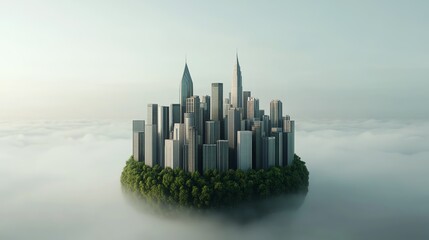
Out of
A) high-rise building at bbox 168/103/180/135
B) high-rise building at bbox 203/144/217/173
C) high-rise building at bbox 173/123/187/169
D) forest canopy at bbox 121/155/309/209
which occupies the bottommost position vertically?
forest canopy at bbox 121/155/309/209

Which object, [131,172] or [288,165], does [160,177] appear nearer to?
[131,172]

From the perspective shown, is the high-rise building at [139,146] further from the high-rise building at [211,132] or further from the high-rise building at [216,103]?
the high-rise building at [216,103]

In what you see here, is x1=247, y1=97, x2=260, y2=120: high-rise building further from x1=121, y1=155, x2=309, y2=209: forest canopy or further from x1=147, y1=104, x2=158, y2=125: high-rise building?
x1=147, y1=104, x2=158, y2=125: high-rise building

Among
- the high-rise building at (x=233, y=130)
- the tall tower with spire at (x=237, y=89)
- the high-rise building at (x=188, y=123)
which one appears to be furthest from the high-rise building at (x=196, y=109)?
the tall tower with spire at (x=237, y=89)

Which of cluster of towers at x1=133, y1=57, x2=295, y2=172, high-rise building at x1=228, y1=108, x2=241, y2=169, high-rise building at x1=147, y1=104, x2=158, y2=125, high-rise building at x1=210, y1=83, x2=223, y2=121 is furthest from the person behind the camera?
high-rise building at x1=210, y1=83, x2=223, y2=121

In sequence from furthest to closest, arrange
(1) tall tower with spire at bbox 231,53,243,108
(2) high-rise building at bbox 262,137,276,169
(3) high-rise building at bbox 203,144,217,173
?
(1) tall tower with spire at bbox 231,53,243,108 → (2) high-rise building at bbox 262,137,276,169 → (3) high-rise building at bbox 203,144,217,173

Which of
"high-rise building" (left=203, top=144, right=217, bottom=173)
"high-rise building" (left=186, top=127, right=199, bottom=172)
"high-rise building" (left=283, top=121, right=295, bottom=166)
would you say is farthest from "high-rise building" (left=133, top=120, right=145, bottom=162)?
"high-rise building" (left=283, top=121, right=295, bottom=166)
